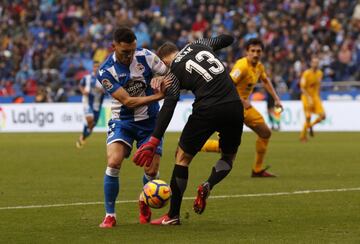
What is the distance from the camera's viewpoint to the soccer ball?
9.98m

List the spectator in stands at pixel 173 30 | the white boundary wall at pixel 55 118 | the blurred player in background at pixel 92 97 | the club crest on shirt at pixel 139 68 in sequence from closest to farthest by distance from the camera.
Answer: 1. the club crest on shirt at pixel 139 68
2. the blurred player in background at pixel 92 97
3. the white boundary wall at pixel 55 118
4. the spectator in stands at pixel 173 30

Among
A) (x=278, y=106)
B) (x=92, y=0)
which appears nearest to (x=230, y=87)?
(x=278, y=106)

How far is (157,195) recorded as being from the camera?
998 cm

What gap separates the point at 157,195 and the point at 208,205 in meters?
A: 2.16

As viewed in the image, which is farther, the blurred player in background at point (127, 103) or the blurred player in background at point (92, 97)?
the blurred player in background at point (92, 97)

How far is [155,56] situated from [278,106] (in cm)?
592

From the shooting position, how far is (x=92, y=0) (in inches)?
1729

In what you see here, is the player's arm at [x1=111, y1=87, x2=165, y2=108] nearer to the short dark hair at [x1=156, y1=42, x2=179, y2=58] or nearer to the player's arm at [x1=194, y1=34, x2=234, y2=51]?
the short dark hair at [x1=156, y1=42, x2=179, y2=58]

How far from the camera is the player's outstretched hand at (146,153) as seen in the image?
379 inches

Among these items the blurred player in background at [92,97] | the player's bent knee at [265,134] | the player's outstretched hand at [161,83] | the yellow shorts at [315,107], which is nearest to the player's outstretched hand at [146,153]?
the player's outstretched hand at [161,83]

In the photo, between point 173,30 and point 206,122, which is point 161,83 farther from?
point 173,30

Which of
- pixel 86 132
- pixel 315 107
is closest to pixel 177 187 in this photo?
pixel 86 132

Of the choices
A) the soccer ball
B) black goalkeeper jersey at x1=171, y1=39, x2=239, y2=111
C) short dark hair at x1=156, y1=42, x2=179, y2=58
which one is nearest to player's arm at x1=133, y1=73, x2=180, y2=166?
black goalkeeper jersey at x1=171, y1=39, x2=239, y2=111

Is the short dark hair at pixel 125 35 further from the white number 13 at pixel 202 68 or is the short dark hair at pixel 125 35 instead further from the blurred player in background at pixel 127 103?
the white number 13 at pixel 202 68
